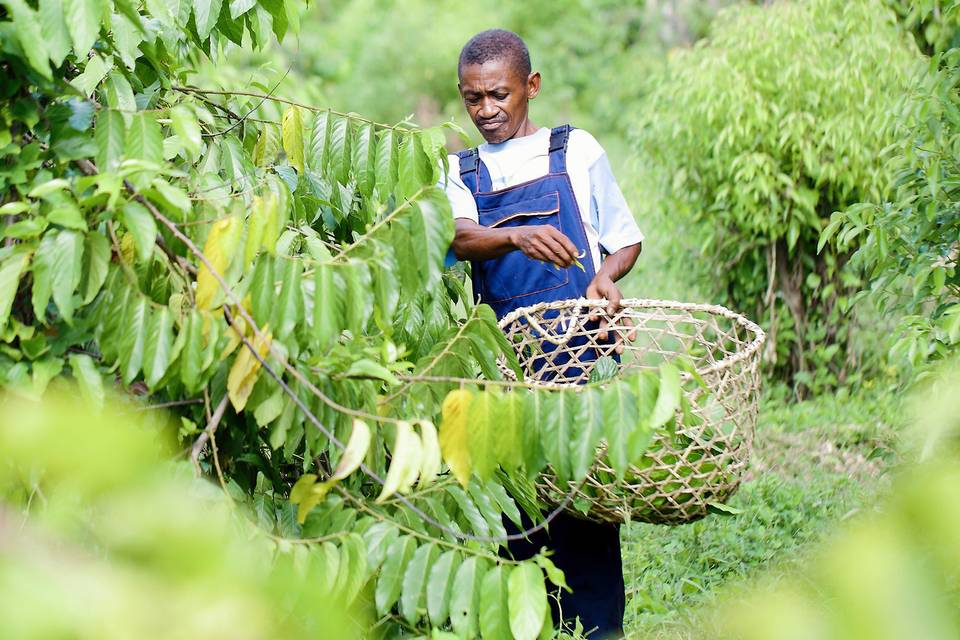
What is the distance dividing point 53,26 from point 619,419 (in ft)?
3.20

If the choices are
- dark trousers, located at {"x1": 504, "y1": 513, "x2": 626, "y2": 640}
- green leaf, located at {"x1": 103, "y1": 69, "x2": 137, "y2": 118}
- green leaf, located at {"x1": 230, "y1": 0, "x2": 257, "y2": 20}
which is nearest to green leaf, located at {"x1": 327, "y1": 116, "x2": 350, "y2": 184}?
green leaf, located at {"x1": 230, "y1": 0, "x2": 257, "y2": 20}

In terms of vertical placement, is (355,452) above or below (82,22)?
below

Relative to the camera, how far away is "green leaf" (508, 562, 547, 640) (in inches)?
61.6

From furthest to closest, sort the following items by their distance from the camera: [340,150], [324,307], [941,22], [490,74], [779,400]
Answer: [779,400]
[941,22]
[490,74]
[340,150]
[324,307]

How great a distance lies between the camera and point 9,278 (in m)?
1.55

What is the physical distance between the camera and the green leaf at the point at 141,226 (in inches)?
59.4

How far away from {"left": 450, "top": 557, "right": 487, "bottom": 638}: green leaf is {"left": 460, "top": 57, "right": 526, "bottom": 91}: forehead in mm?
1401

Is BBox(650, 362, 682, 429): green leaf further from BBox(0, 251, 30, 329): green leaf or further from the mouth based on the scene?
the mouth

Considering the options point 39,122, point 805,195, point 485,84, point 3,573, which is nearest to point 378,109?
point 805,195

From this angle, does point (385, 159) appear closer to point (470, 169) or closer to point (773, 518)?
point (470, 169)

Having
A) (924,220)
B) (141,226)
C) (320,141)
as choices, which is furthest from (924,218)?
(141,226)

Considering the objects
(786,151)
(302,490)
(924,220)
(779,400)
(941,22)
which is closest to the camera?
(302,490)

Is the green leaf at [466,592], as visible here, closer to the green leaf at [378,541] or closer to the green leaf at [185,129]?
the green leaf at [378,541]

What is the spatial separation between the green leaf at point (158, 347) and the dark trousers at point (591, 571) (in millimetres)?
1455
